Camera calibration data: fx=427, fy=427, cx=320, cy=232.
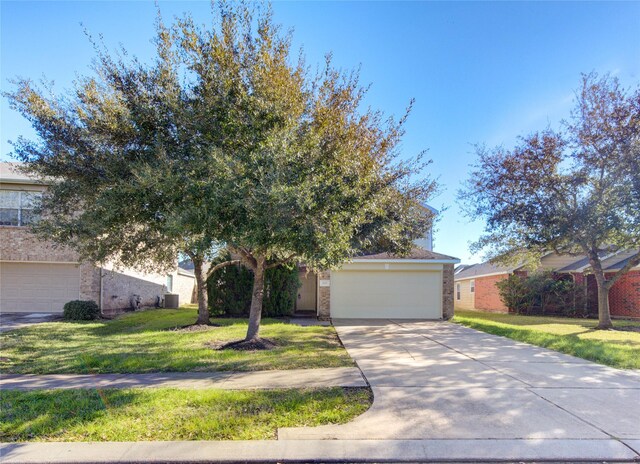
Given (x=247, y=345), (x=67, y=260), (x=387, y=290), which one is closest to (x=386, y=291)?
(x=387, y=290)

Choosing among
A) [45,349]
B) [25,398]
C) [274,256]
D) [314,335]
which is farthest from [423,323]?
[25,398]

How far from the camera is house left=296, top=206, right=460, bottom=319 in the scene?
17.4m

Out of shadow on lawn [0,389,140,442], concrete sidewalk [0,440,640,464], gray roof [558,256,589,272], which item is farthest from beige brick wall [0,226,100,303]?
gray roof [558,256,589,272]

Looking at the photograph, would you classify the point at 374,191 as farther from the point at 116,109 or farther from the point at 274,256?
the point at 116,109

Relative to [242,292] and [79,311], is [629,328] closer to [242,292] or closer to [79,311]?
[242,292]

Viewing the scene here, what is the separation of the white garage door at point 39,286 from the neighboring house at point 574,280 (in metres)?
18.3

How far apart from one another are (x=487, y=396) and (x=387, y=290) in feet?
38.5

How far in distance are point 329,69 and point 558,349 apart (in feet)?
26.4

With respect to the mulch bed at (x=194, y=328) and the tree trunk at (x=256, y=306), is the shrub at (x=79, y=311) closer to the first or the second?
the mulch bed at (x=194, y=328)

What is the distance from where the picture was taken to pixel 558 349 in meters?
9.78

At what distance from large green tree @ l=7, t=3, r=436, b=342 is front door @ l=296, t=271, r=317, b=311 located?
11.3m

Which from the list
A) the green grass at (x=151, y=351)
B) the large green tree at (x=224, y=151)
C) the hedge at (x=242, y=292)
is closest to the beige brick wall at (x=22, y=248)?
the green grass at (x=151, y=351)

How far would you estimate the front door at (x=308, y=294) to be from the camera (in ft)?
68.6

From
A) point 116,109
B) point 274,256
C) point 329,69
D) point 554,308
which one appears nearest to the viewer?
point 116,109
